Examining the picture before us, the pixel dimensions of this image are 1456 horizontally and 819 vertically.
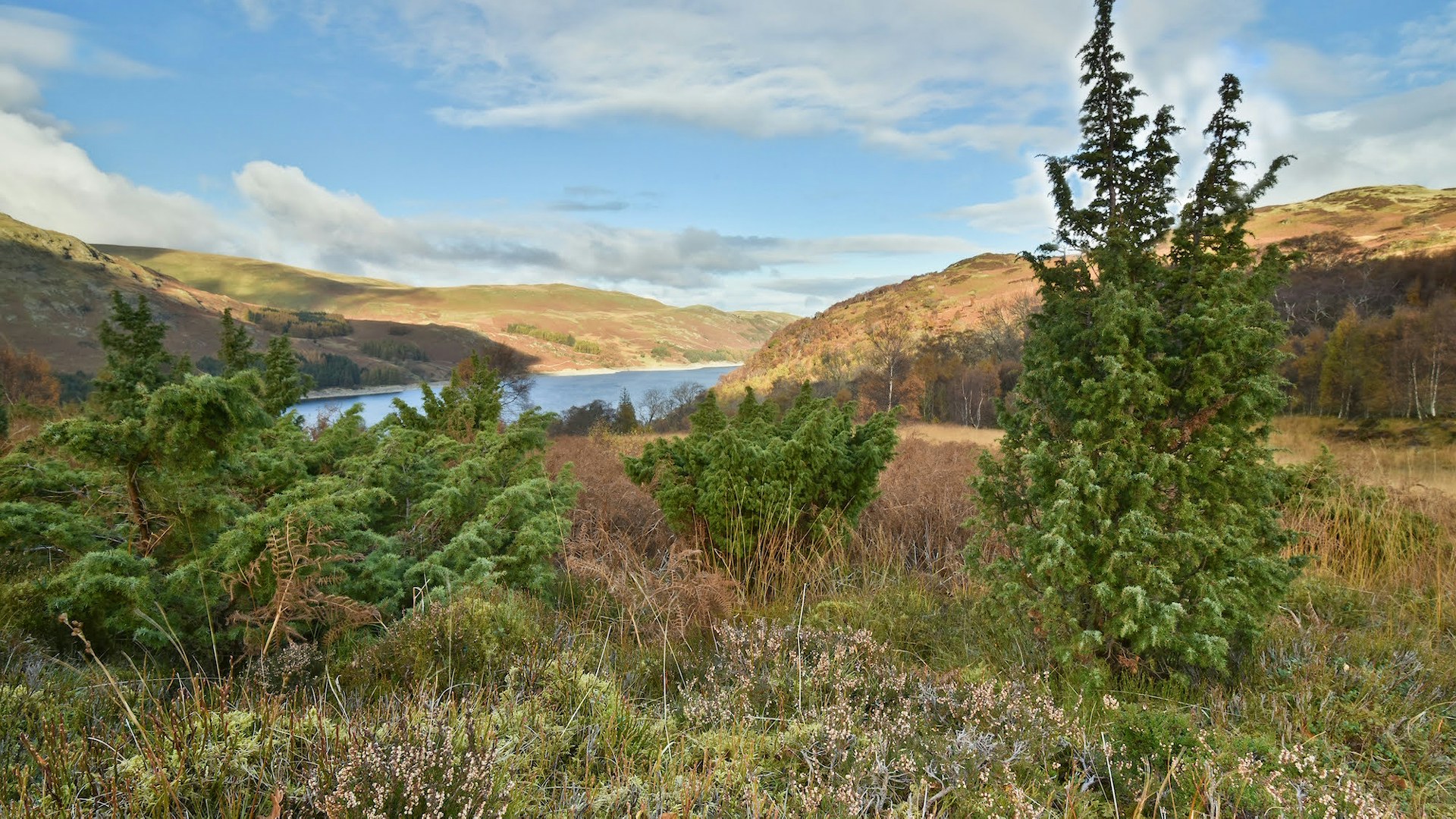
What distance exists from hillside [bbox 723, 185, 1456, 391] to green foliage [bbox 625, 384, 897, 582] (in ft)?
120

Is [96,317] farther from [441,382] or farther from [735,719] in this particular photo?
[735,719]

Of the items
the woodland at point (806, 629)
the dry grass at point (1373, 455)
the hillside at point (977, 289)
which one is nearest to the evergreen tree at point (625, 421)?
the hillside at point (977, 289)

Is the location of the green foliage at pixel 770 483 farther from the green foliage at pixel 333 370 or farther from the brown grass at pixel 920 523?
the green foliage at pixel 333 370

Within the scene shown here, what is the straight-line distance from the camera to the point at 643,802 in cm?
197

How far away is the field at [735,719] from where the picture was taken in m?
1.93

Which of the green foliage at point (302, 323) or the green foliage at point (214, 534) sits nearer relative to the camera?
the green foliage at point (214, 534)

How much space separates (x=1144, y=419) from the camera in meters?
3.01

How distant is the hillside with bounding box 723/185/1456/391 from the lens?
4894cm

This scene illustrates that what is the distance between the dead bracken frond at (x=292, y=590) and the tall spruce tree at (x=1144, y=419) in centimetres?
325

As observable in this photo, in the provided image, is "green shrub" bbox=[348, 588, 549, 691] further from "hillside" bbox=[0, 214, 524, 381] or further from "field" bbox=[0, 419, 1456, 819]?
"hillside" bbox=[0, 214, 524, 381]

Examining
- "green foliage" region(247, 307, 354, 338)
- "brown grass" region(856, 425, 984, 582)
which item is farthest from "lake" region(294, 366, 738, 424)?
"green foliage" region(247, 307, 354, 338)

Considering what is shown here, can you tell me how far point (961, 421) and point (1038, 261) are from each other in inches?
1124

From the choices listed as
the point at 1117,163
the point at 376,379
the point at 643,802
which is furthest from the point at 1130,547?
the point at 376,379

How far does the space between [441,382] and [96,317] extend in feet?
288
